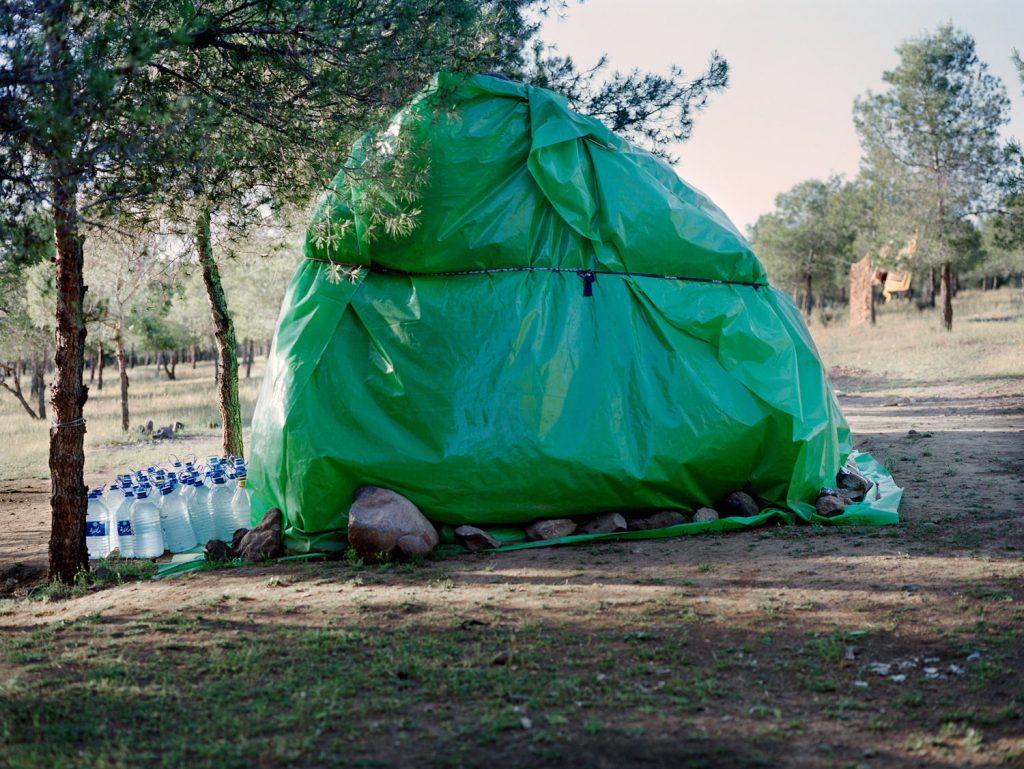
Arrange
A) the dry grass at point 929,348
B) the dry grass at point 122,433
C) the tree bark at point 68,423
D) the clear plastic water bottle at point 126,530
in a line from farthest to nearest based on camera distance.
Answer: the dry grass at point 929,348 → the dry grass at point 122,433 → the clear plastic water bottle at point 126,530 → the tree bark at point 68,423

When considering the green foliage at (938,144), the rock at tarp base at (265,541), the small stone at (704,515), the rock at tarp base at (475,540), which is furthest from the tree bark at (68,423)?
the green foliage at (938,144)

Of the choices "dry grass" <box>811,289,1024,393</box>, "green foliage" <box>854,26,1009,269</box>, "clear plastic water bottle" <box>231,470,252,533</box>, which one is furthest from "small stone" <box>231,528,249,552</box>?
"green foliage" <box>854,26,1009,269</box>

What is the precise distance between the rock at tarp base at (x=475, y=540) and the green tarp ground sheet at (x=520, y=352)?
4.9 inches

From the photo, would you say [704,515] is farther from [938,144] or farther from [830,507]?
[938,144]

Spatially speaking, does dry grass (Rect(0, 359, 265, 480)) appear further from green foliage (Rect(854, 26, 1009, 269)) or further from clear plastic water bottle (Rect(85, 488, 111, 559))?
green foliage (Rect(854, 26, 1009, 269))

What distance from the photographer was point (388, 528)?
562cm

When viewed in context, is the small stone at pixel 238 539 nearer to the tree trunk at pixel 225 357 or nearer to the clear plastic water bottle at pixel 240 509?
the clear plastic water bottle at pixel 240 509

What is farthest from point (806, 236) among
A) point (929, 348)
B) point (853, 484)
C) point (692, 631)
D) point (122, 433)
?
point (692, 631)

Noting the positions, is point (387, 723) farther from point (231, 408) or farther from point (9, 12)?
point (231, 408)

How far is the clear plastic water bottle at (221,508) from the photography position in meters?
6.88

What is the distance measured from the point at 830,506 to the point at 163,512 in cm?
483

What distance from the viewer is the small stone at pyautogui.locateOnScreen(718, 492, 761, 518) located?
643cm

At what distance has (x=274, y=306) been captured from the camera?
24500 mm

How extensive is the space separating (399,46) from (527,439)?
2.54m
